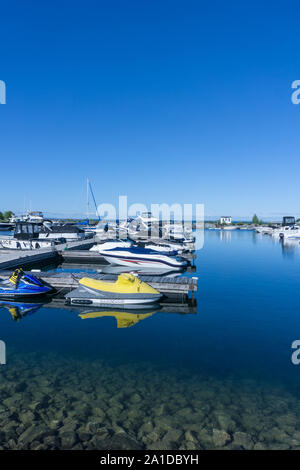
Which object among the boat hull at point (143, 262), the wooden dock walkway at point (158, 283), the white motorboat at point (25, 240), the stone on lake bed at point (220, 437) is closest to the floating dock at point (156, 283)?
the wooden dock walkway at point (158, 283)

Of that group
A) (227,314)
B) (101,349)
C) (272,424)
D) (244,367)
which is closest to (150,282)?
(227,314)

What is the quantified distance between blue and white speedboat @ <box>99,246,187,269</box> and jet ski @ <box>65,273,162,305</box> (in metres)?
8.00

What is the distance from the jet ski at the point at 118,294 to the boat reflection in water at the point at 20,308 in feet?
6.65

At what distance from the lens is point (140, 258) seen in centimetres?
2358

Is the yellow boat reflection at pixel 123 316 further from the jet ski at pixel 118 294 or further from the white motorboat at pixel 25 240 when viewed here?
the white motorboat at pixel 25 240

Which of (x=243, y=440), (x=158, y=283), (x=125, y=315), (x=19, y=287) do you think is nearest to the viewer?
(x=243, y=440)

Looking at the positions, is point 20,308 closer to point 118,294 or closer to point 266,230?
point 118,294

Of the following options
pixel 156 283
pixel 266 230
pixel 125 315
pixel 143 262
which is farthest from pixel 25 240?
pixel 266 230

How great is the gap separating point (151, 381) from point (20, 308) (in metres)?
10.0

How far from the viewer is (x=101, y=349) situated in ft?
36.1

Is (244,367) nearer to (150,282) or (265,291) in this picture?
(150,282)

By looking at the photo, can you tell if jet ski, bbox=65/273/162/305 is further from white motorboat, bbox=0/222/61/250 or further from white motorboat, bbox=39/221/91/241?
white motorboat, bbox=39/221/91/241

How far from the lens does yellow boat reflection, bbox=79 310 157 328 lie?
14093 mm

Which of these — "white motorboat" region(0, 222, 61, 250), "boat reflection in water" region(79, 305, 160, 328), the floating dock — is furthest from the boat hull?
"white motorboat" region(0, 222, 61, 250)
